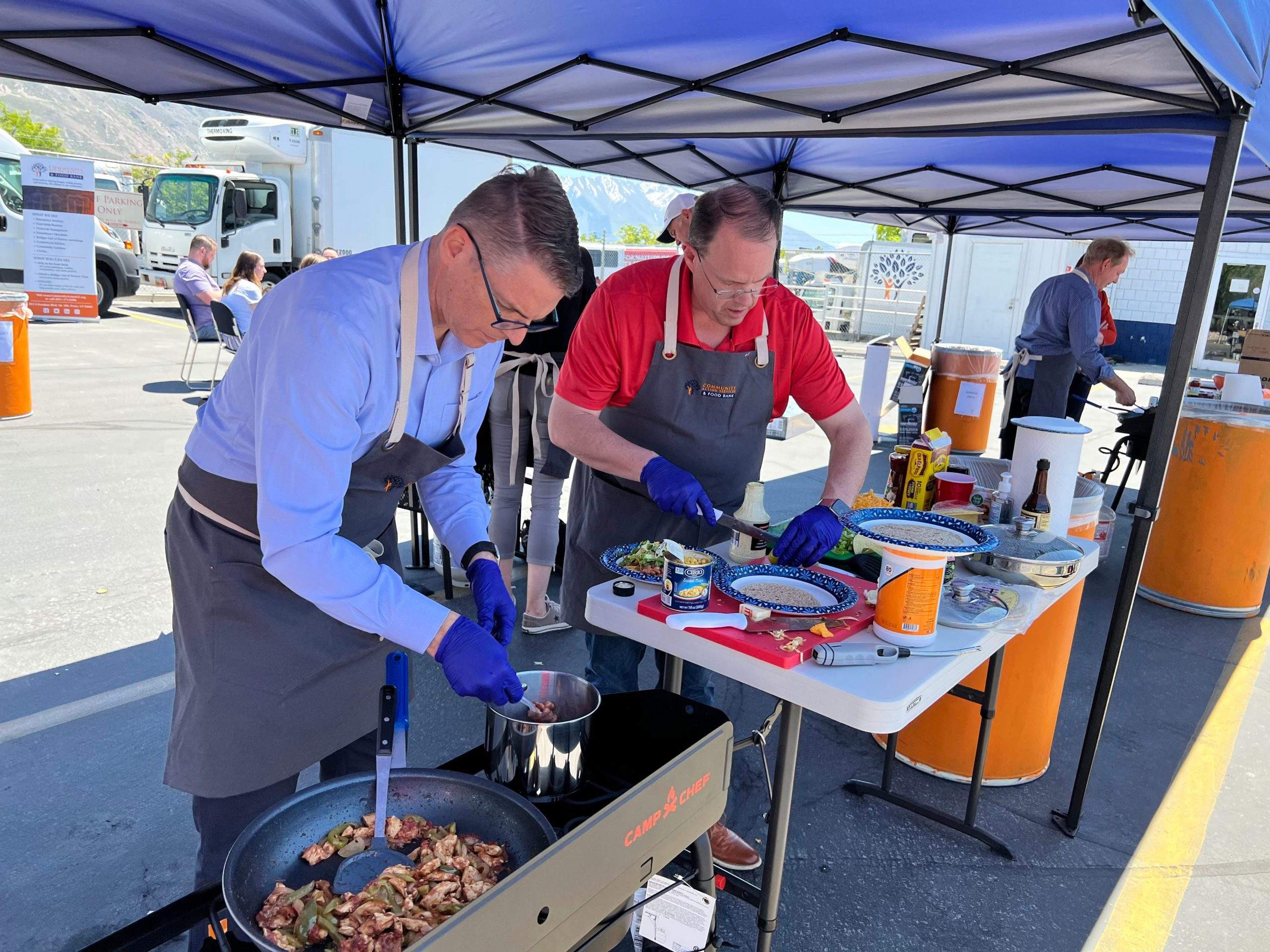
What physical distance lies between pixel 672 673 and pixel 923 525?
0.75 metres

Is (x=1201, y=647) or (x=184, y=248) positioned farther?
(x=184, y=248)

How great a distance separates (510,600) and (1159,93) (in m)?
2.10

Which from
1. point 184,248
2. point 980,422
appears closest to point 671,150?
point 980,422

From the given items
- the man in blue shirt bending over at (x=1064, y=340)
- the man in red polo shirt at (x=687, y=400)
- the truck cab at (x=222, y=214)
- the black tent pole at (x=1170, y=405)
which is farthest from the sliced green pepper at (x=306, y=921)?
the truck cab at (x=222, y=214)

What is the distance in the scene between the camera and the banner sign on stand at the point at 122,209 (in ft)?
51.4

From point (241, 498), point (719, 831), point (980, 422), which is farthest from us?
point (980, 422)

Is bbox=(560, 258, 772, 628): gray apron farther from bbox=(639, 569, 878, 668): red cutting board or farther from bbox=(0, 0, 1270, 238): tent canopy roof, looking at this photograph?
bbox=(0, 0, 1270, 238): tent canopy roof

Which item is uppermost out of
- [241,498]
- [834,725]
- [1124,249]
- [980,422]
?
[1124,249]

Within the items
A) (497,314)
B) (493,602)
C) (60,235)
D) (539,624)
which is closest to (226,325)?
(60,235)

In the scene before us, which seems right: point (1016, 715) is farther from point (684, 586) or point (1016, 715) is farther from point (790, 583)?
point (684, 586)

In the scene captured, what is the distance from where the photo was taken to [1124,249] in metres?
5.50

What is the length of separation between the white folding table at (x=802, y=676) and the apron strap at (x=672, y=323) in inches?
21.3

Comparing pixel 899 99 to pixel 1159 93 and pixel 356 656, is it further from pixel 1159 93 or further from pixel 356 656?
pixel 356 656

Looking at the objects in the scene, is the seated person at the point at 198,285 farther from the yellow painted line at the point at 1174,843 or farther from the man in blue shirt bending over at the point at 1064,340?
the yellow painted line at the point at 1174,843
